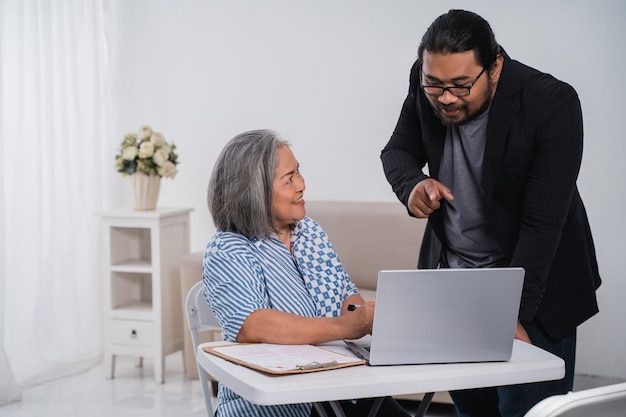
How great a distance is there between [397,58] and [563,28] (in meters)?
0.82

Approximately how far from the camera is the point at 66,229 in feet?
14.0

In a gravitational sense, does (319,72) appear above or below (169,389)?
above

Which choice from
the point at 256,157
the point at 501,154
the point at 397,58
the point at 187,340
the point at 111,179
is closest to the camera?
the point at 501,154

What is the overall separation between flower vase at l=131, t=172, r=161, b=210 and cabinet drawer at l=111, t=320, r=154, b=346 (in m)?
0.59

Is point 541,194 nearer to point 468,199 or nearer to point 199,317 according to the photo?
point 468,199

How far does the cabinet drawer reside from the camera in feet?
13.3

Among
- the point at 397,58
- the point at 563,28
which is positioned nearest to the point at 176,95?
the point at 397,58

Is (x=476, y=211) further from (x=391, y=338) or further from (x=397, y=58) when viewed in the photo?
(x=397, y=58)

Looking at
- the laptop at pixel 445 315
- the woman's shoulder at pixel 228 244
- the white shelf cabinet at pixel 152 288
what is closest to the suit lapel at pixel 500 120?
the laptop at pixel 445 315

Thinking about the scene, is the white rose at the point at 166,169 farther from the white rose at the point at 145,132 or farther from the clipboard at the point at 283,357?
the clipboard at the point at 283,357

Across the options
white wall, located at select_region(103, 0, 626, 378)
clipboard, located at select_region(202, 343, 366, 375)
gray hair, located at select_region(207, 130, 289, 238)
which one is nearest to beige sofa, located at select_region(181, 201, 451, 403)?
white wall, located at select_region(103, 0, 626, 378)

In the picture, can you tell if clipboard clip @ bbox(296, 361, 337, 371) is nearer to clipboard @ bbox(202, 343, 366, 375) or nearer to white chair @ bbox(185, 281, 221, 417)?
clipboard @ bbox(202, 343, 366, 375)

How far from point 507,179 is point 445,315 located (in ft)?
1.50

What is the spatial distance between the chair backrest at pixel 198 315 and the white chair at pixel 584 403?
4.41 feet
